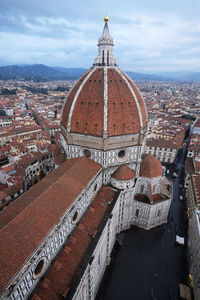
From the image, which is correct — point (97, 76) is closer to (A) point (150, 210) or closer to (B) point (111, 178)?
(B) point (111, 178)

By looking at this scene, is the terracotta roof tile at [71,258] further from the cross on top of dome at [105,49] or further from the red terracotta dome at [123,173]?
the cross on top of dome at [105,49]

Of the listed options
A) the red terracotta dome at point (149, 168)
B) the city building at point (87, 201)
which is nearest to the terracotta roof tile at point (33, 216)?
the city building at point (87, 201)

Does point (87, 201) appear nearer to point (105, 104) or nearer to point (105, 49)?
point (105, 104)

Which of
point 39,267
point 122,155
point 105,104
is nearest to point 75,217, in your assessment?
point 39,267

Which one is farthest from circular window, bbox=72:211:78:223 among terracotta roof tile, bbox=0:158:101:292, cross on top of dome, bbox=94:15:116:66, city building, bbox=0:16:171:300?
cross on top of dome, bbox=94:15:116:66

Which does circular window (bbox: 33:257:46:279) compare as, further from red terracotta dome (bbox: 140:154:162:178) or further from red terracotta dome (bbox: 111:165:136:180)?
red terracotta dome (bbox: 140:154:162:178)

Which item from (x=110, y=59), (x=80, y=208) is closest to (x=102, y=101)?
(x=110, y=59)
